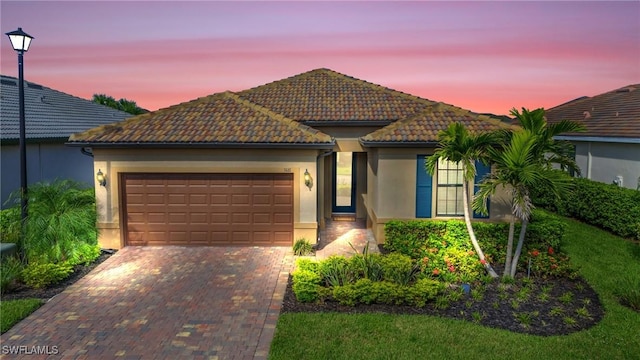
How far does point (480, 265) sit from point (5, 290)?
1093cm

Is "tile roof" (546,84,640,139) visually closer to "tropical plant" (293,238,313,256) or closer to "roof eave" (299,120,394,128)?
"roof eave" (299,120,394,128)

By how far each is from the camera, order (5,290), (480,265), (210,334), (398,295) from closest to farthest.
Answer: (210,334)
(398,295)
(5,290)
(480,265)

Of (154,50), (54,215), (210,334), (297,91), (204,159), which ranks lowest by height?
(210,334)

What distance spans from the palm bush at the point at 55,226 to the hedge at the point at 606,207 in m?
13.4

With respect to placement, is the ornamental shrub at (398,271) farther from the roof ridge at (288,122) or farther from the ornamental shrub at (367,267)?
the roof ridge at (288,122)

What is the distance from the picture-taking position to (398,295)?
27.1ft

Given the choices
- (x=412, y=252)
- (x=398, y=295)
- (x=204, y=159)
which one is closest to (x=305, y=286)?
(x=398, y=295)

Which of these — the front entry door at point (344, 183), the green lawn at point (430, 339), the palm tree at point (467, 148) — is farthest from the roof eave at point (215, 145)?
the green lawn at point (430, 339)

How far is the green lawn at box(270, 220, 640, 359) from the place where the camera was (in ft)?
21.3

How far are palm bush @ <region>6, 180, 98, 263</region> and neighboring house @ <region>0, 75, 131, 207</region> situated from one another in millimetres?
4545

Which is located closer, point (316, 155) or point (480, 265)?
point (480, 265)

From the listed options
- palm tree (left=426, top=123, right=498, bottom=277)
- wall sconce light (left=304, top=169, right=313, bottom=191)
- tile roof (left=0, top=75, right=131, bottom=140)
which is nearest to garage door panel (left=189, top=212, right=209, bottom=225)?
wall sconce light (left=304, top=169, right=313, bottom=191)

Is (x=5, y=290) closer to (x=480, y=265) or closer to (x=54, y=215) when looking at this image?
(x=54, y=215)

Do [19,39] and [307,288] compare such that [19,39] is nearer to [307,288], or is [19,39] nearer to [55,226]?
[55,226]
